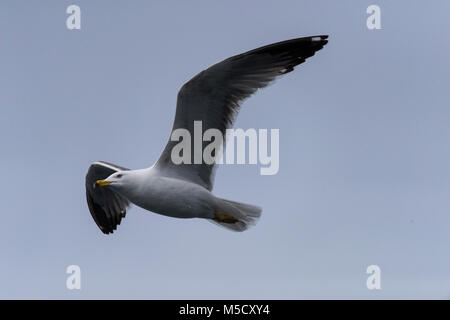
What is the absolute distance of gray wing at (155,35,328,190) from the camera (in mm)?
6367

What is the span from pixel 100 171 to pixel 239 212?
1.87 meters

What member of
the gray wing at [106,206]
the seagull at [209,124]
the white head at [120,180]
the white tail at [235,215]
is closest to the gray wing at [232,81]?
the seagull at [209,124]

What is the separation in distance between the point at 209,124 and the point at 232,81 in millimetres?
451

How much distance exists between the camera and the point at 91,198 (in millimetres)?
8445

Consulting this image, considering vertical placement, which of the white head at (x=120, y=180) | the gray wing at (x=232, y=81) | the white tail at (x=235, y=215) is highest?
the gray wing at (x=232, y=81)

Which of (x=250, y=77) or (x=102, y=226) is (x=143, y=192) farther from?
(x=102, y=226)

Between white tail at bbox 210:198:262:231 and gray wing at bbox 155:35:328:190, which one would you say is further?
white tail at bbox 210:198:262:231

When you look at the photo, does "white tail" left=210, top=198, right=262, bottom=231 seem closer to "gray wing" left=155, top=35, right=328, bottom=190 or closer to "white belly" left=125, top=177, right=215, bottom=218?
"white belly" left=125, top=177, right=215, bottom=218

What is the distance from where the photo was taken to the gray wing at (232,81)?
20.9 ft

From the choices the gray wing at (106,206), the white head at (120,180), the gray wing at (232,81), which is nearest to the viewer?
the gray wing at (232,81)

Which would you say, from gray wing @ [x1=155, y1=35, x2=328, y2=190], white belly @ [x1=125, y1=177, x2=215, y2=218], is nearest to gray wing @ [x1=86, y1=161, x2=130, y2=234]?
white belly @ [x1=125, y1=177, x2=215, y2=218]

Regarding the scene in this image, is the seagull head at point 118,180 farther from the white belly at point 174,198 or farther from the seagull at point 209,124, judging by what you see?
the white belly at point 174,198

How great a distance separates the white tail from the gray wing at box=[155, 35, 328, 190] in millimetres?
686

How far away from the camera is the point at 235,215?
6.81 meters
